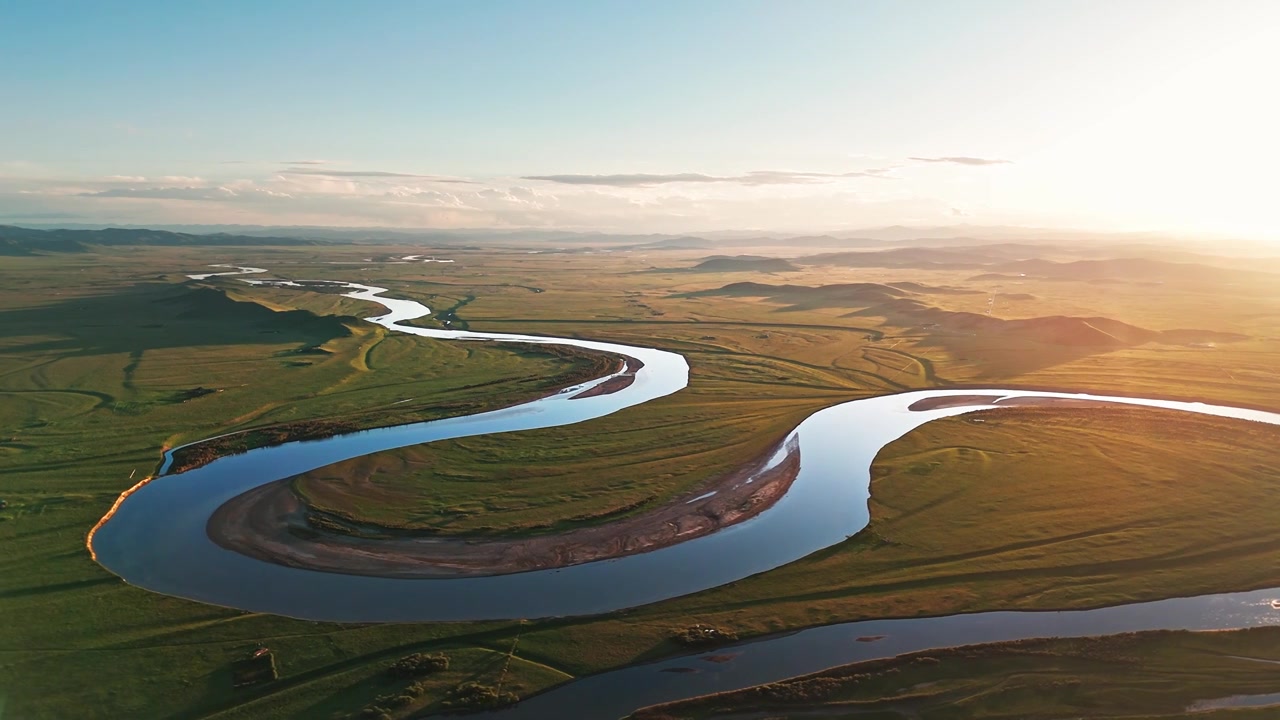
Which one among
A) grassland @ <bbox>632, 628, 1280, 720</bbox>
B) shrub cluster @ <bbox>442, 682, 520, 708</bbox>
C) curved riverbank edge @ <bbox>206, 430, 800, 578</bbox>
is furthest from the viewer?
curved riverbank edge @ <bbox>206, 430, 800, 578</bbox>

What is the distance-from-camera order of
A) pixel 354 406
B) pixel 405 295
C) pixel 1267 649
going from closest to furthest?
pixel 1267 649 < pixel 354 406 < pixel 405 295

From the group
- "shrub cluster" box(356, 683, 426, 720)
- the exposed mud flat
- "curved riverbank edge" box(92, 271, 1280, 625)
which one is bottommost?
"shrub cluster" box(356, 683, 426, 720)

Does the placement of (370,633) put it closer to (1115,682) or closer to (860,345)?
(1115,682)

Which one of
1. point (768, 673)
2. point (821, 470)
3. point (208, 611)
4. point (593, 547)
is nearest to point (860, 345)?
point (821, 470)

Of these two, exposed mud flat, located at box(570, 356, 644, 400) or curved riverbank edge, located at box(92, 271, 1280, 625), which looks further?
exposed mud flat, located at box(570, 356, 644, 400)

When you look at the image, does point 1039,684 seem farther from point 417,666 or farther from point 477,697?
point 417,666

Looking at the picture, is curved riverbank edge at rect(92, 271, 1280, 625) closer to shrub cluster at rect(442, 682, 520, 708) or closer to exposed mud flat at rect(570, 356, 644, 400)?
shrub cluster at rect(442, 682, 520, 708)

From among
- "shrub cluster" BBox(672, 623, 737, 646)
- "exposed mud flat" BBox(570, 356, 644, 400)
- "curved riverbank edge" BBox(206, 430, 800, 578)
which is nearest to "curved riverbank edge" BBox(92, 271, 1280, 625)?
"curved riverbank edge" BBox(206, 430, 800, 578)
